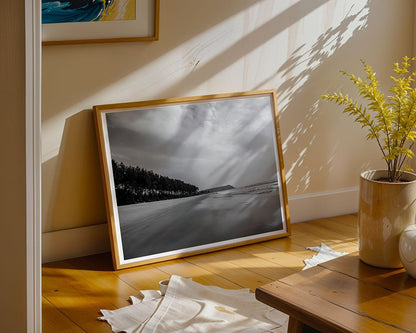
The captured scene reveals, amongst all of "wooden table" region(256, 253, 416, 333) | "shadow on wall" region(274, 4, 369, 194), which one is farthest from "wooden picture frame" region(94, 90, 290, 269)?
"wooden table" region(256, 253, 416, 333)

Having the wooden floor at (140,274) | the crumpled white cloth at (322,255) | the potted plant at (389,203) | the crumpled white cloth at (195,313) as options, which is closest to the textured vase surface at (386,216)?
the potted plant at (389,203)

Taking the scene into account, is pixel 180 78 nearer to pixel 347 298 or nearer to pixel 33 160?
pixel 33 160

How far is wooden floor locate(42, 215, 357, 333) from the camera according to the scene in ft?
7.97

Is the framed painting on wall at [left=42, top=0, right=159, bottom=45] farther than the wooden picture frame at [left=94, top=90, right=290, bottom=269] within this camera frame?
No

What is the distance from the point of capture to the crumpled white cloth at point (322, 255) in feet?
9.93

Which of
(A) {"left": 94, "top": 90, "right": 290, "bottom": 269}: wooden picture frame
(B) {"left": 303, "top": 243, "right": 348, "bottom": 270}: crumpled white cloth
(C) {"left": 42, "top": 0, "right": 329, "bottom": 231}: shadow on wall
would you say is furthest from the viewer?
(B) {"left": 303, "top": 243, "right": 348, "bottom": 270}: crumpled white cloth

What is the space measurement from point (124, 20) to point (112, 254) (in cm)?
108

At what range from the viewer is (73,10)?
2.72 metres

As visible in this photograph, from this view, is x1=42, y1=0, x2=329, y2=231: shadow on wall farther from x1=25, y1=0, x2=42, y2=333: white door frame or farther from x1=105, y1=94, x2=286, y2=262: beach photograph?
x1=25, y1=0, x2=42, y2=333: white door frame

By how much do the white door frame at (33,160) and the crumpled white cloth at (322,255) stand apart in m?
1.49

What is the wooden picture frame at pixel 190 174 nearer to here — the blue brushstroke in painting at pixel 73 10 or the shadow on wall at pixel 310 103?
the shadow on wall at pixel 310 103

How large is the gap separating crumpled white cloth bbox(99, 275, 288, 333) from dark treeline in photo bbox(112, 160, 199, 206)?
500 mm

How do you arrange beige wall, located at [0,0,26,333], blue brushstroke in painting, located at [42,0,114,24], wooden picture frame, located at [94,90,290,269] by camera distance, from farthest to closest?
wooden picture frame, located at [94,90,290,269], blue brushstroke in painting, located at [42,0,114,24], beige wall, located at [0,0,26,333]

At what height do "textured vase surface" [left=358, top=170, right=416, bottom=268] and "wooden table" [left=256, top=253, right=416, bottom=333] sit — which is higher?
"textured vase surface" [left=358, top=170, right=416, bottom=268]
